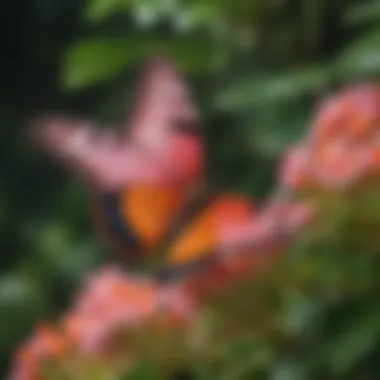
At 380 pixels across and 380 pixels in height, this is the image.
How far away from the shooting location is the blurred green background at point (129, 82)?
52 centimetres

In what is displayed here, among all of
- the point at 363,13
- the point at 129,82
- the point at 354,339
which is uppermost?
the point at 129,82

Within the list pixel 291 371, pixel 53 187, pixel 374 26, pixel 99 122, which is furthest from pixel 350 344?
pixel 53 187

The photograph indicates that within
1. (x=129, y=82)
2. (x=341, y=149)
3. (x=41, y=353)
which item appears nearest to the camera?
(x=341, y=149)

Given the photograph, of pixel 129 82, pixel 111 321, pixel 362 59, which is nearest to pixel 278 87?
pixel 362 59

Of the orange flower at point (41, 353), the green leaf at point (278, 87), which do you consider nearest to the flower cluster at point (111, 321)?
the orange flower at point (41, 353)

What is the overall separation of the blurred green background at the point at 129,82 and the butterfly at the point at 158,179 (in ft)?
0.13

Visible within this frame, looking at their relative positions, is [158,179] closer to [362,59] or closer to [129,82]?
[362,59]

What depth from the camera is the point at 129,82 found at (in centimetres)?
82

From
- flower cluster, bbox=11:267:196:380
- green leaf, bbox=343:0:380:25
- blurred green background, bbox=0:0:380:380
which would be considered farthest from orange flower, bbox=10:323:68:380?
green leaf, bbox=343:0:380:25

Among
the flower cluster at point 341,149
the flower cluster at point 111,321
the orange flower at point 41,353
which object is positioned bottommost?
the flower cluster at point 341,149

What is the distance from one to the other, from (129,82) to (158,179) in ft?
1.21

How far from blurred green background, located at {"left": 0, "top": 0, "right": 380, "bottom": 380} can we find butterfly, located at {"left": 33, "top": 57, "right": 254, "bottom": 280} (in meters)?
0.04

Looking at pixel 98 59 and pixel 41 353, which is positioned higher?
pixel 98 59

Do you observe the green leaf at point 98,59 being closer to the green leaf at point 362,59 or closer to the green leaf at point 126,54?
the green leaf at point 126,54
